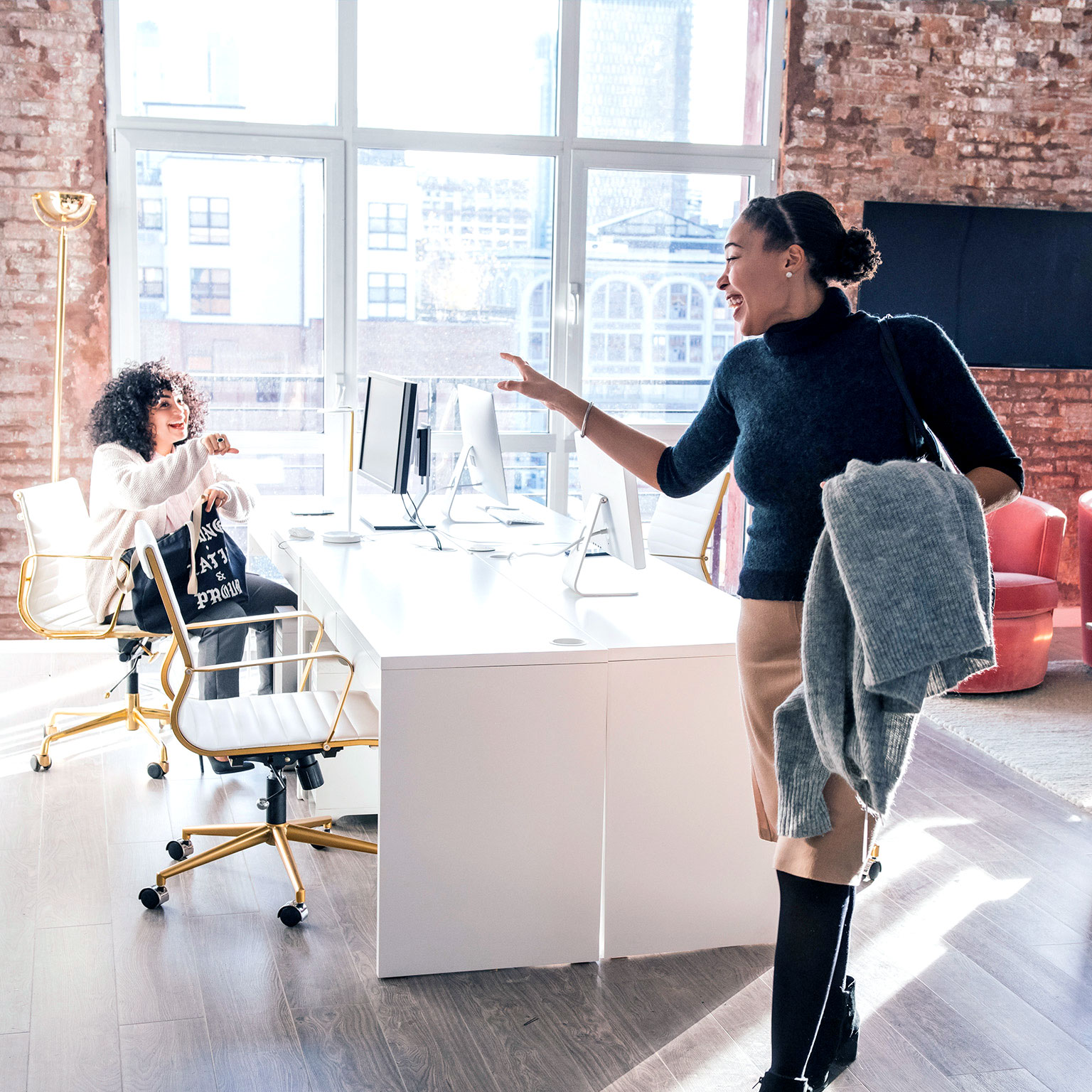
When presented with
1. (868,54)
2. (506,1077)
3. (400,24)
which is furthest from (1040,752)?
(400,24)

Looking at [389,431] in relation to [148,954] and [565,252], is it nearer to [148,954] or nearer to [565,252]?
[148,954]

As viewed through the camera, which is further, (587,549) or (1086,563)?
(1086,563)

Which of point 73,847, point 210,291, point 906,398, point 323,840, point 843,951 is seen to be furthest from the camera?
point 210,291

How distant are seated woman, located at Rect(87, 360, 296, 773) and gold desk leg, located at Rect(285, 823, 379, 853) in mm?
815

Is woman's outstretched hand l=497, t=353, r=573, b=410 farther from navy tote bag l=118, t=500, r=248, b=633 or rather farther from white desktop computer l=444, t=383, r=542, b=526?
navy tote bag l=118, t=500, r=248, b=633

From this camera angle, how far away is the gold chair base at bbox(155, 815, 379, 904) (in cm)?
293

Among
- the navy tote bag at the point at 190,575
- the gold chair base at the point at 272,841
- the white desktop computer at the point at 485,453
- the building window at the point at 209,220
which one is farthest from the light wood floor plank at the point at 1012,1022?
the building window at the point at 209,220

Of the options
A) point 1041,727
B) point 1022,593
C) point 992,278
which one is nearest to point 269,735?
point 1041,727

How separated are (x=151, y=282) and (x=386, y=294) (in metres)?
1.03

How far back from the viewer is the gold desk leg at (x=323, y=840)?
Result: 3.05 metres

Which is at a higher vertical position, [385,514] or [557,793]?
[385,514]

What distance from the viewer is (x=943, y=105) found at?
19.7ft

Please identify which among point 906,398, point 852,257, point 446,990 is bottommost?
point 446,990

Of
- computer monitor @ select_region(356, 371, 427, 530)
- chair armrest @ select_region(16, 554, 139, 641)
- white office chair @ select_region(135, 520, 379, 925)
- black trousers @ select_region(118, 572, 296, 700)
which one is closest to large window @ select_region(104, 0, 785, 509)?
computer monitor @ select_region(356, 371, 427, 530)
